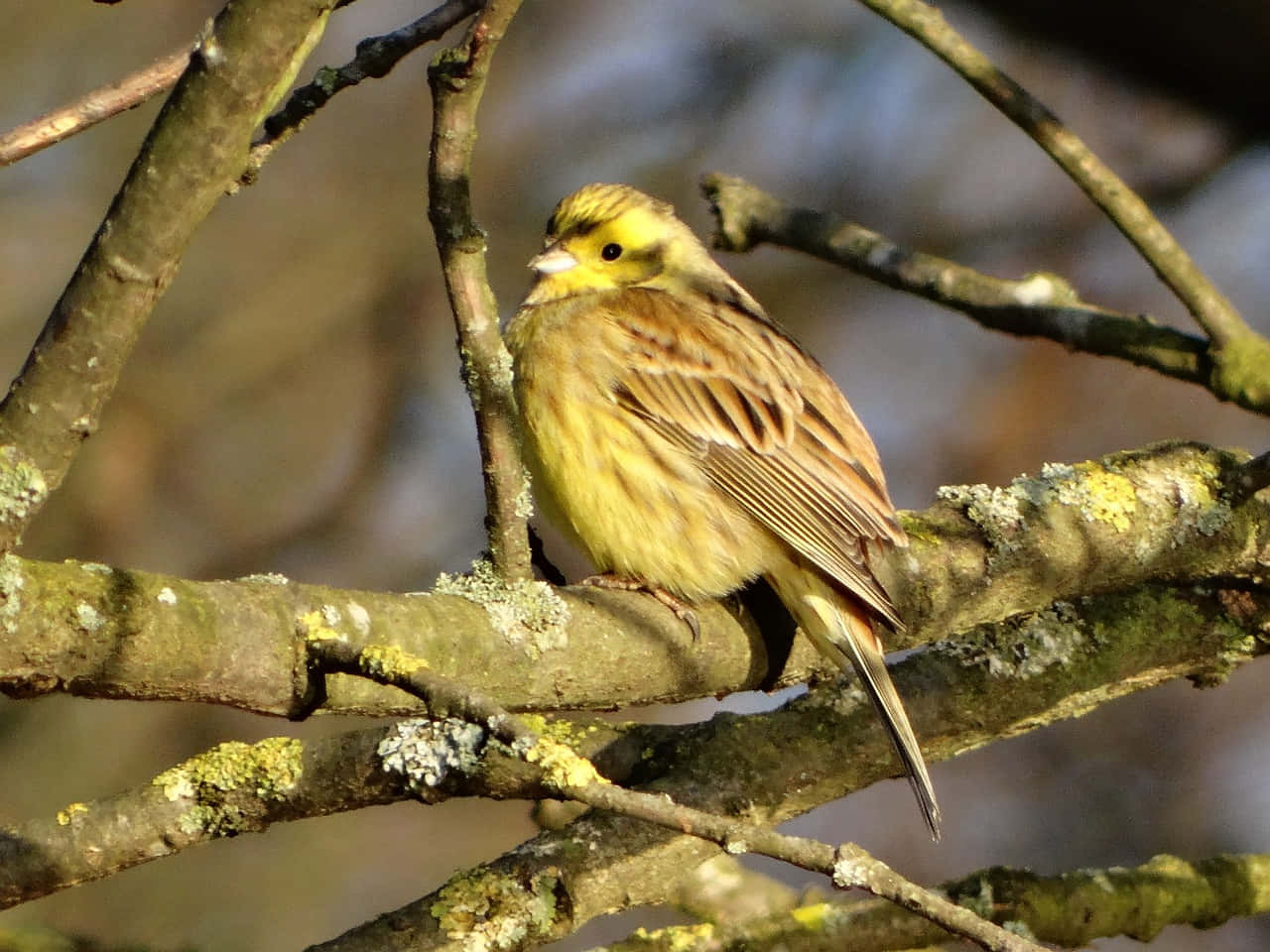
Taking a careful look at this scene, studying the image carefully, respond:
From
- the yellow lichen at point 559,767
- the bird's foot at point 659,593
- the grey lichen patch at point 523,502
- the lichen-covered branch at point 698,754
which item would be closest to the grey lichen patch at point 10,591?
the lichen-covered branch at point 698,754

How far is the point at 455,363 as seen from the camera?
794cm

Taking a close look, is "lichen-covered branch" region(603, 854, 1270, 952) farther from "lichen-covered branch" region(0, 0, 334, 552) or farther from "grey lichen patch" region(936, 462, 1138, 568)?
"lichen-covered branch" region(0, 0, 334, 552)

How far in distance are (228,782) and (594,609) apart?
0.73 meters

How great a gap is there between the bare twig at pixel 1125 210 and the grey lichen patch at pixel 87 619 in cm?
242

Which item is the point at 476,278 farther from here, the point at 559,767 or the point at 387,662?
the point at 559,767

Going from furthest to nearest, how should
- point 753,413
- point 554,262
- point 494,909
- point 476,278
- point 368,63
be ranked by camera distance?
point 554,262
point 753,413
point 494,909
point 476,278
point 368,63

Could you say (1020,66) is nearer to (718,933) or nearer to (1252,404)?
(1252,404)

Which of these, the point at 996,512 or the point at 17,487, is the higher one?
the point at 996,512

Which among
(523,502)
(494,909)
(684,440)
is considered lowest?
(494,909)

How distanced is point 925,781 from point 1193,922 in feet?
2.62

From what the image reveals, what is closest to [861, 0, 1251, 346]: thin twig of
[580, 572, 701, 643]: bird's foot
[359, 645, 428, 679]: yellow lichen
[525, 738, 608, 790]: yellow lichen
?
[580, 572, 701, 643]: bird's foot

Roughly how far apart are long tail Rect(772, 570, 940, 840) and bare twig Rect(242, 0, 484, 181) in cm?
168

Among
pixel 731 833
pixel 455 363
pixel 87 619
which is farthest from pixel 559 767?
pixel 455 363

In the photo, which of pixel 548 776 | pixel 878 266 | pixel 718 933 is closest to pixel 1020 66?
pixel 878 266
